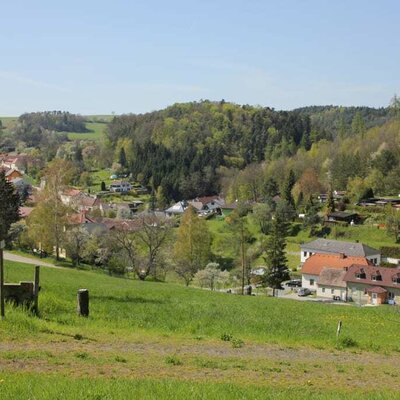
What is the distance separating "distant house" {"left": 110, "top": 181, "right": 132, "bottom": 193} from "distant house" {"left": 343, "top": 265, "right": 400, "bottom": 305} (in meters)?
70.4

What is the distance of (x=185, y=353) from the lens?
11.4m

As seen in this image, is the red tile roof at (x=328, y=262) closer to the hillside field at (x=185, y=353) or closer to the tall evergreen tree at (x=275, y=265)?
the tall evergreen tree at (x=275, y=265)

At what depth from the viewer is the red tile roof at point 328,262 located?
5647 centimetres

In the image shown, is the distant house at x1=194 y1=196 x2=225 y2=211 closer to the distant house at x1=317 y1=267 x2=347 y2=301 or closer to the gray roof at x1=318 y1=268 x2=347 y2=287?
the gray roof at x1=318 y1=268 x2=347 y2=287

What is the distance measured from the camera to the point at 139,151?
130250 mm

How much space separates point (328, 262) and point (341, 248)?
519 cm

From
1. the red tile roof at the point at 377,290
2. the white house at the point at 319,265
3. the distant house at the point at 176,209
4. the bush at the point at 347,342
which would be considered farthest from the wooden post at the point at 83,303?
the distant house at the point at 176,209

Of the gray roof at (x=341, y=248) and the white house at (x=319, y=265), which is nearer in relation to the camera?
the white house at (x=319, y=265)

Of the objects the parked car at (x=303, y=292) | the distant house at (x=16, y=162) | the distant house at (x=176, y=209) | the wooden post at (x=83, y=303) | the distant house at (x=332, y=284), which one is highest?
the distant house at (x=16, y=162)

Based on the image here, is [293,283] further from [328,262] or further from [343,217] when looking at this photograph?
[343,217]

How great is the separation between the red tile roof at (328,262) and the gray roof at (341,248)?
7.29 feet

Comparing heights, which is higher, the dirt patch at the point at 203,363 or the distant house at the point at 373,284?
the dirt patch at the point at 203,363

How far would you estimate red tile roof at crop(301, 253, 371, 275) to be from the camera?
5647cm

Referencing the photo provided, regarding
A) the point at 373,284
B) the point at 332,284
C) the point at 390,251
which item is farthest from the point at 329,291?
the point at 390,251
